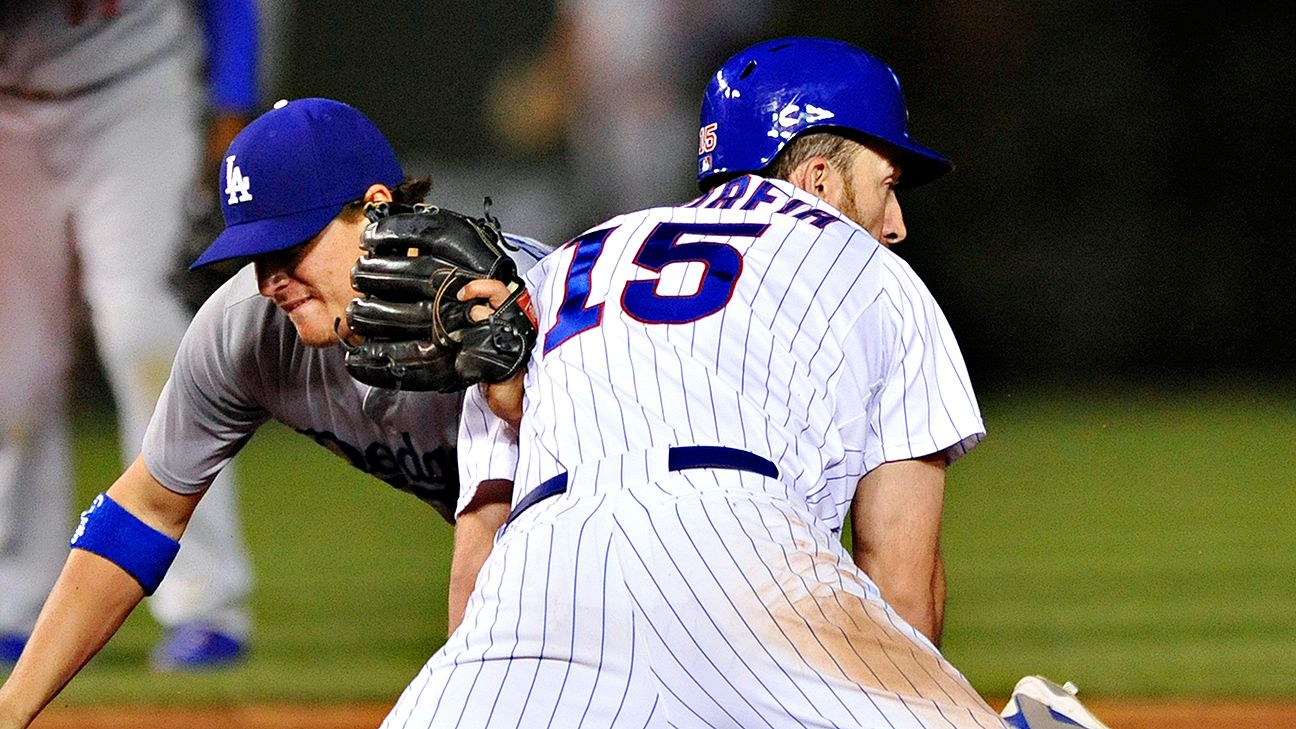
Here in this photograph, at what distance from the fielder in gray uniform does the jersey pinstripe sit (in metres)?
0.32

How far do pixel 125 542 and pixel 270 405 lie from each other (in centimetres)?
31

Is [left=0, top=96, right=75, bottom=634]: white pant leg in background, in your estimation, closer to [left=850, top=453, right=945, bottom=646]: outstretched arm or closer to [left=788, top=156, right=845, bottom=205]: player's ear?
[left=788, top=156, right=845, bottom=205]: player's ear

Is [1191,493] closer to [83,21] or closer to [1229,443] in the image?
[1229,443]

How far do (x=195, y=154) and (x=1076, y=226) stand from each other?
7611mm

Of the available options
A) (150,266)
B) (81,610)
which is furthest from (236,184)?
(150,266)

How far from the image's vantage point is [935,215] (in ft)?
35.2

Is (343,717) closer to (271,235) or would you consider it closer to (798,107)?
(271,235)

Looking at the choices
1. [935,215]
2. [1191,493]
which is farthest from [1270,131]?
[1191,493]

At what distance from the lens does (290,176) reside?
253 cm

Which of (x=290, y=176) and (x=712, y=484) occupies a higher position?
(x=290, y=176)

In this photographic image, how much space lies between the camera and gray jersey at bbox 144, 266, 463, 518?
2812 millimetres

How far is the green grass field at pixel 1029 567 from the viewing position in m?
4.29

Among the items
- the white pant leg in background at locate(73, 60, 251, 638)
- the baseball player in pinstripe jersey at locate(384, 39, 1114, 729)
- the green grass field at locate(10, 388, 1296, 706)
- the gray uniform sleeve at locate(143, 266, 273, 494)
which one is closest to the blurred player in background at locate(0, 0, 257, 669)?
the white pant leg in background at locate(73, 60, 251, 638)

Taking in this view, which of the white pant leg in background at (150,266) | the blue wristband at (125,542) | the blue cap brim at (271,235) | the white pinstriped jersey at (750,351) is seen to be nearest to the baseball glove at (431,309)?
the white pinstriped jersey at (750,351)
